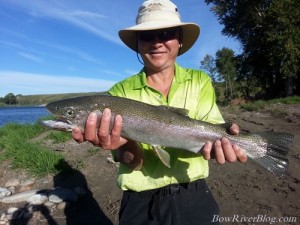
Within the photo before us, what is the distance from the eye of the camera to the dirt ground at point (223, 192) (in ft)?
22.4

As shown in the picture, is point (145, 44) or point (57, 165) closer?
point (145, 44)

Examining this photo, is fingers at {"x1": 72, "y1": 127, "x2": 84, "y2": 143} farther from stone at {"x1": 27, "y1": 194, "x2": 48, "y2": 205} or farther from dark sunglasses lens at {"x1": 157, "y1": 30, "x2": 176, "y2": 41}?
stone at {"x1": 27, "y1": 194, "x2": 48, "y2": 205}

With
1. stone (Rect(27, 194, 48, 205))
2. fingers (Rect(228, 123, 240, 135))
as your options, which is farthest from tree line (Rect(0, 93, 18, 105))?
fingers (Rect(228, 123, 240, 135))

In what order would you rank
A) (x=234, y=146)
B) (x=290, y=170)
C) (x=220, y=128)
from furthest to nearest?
(x=290, y=170), (x=220, y=128), (x=234, y=146)

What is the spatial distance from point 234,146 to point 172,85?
0.92 m

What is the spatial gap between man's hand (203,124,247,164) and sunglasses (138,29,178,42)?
1.24 m

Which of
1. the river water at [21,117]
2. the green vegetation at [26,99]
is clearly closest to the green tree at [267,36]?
the river water at [21,117]

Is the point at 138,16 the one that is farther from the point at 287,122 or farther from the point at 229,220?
the point at 287,122

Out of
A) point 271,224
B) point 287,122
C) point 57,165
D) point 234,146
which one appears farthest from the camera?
point 287,122

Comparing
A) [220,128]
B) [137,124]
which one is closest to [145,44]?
[137,124]

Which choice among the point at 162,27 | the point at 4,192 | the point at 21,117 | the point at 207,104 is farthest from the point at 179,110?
the point at 21,117

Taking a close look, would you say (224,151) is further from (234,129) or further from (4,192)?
(4,192)

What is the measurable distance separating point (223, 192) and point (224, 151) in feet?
14.4

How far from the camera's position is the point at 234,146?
3830 millimetres
